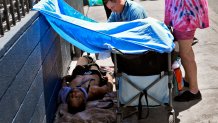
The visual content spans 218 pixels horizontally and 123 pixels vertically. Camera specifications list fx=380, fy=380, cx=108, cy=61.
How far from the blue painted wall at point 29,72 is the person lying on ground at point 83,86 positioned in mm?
205

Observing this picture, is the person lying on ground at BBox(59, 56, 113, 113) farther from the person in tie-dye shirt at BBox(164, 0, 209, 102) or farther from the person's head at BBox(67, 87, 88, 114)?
the person in tie-dye shirt at BBox(164, 0, 209, 102)

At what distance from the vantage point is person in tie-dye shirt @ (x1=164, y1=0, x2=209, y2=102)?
16.5ft

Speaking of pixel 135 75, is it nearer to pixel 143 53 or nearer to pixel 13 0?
pixel 143 53

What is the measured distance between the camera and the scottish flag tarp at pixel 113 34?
14.0 feet

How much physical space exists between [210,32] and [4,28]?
7314 millimetres

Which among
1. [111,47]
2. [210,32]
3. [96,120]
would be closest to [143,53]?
[111,47]

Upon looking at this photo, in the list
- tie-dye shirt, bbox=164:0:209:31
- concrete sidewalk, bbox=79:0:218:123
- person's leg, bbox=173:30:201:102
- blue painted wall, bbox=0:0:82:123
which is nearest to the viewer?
blue painted wall, bbox=0:0:82:123

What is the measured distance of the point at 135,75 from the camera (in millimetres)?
4488

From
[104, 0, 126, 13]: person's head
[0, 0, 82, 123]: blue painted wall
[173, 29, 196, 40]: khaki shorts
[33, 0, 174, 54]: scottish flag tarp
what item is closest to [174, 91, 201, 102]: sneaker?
[173, 29, 196, 40]: khaki shorts

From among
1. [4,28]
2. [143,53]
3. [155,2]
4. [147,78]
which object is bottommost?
[155,2]

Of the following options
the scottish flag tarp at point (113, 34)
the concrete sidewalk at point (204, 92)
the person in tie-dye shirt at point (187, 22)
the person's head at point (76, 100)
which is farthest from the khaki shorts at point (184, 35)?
the person's head at point (76, 100)

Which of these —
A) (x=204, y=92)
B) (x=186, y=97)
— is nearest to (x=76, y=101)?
(x=186, y=97)

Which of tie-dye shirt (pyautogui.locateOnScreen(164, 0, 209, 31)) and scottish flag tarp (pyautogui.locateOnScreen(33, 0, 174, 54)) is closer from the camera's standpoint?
scottish flag tarp (pyautogui.locateOnScreen(33, 0, 174, 54))

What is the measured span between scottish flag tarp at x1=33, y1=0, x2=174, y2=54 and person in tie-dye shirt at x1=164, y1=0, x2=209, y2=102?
0.65 m
